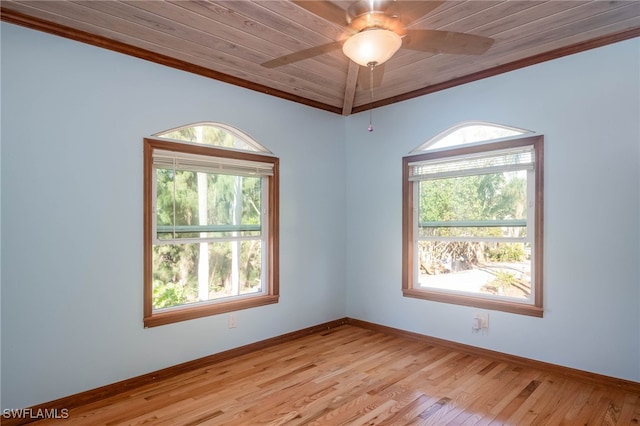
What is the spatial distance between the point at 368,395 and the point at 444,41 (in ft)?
8.15

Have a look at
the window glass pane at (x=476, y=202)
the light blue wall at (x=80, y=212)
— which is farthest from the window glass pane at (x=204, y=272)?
the window glass pane at (x=476, y=202)

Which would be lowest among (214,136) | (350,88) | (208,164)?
(208,164)

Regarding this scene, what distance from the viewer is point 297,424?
231 cm

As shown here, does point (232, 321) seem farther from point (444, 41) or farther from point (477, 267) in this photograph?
point (444, 41)

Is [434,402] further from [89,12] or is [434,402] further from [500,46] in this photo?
[89,12]

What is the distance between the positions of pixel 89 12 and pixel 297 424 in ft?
9.62

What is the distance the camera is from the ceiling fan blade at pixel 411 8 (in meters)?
1.96

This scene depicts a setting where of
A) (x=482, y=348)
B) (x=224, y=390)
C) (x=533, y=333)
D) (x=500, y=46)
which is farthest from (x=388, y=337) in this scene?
(x=500, y=46)

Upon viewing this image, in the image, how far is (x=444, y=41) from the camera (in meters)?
2.34

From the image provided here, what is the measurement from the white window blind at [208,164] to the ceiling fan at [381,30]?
1430mm

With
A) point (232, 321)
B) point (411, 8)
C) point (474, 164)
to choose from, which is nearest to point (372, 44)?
point (411, 8)

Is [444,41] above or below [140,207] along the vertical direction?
above

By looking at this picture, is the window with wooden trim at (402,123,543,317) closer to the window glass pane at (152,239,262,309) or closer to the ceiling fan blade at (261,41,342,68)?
the window glass pane at (152,239,262,309)

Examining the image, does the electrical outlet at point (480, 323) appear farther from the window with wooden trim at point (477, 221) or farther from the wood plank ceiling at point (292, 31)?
the wood plank ceiling at point (292, 31)
